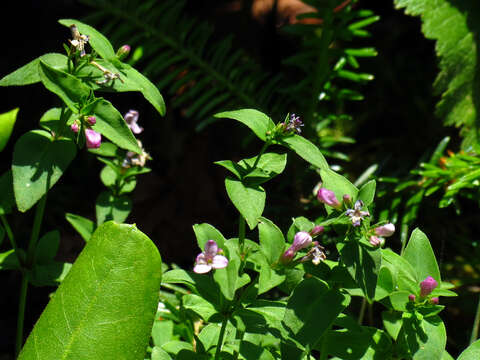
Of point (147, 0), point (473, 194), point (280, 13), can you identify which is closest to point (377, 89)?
point (280, 13)

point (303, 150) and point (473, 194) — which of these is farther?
point (473, 194)

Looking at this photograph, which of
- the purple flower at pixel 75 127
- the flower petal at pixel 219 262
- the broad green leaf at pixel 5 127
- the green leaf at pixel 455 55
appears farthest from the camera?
the green leaf at pixel 455 55

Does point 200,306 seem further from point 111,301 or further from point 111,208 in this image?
point 111,208

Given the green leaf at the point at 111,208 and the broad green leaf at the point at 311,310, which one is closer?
the broad green leaf at the point at 311,310

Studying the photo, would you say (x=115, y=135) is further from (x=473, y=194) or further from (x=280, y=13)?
(x=280, y=13)

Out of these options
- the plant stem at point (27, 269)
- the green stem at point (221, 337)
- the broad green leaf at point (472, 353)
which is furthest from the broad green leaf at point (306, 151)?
the plant stem at point (27, 269)

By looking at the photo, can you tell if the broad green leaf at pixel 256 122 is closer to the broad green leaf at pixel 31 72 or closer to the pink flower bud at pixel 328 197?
the pink flower bud at pixel 328 197

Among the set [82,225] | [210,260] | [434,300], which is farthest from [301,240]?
[82,225]
